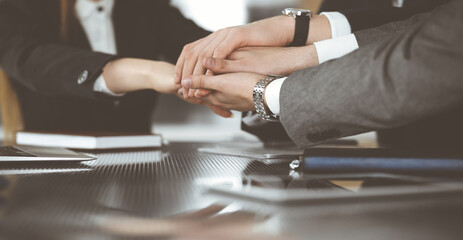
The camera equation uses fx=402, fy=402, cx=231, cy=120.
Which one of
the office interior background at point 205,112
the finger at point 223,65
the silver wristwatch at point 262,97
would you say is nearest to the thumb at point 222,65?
the finger at point 223,65

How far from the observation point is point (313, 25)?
952 millimetres

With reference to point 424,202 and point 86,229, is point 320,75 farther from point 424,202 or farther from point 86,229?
point 86,229

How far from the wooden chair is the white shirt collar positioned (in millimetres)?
363

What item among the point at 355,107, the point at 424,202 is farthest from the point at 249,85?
the point at 424,202

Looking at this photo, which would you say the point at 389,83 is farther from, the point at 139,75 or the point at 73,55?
the point at 73,55

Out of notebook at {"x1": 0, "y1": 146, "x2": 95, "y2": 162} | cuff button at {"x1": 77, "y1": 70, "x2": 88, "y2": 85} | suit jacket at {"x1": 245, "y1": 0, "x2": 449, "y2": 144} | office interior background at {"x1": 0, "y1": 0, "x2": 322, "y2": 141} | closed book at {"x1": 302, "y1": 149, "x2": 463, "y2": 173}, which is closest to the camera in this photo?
closed book at {"x1": 302, "y1": 149, "x2": 463, "y2": 173}

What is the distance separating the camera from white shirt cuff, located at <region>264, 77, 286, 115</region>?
70 centimetres

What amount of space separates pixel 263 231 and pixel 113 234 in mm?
101

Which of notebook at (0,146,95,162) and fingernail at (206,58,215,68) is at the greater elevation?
fingernail at (206,58,215,68)

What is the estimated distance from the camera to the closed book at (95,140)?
33.3 inches

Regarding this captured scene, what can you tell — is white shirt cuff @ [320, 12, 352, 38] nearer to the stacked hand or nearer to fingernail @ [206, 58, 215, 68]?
the stacked hand

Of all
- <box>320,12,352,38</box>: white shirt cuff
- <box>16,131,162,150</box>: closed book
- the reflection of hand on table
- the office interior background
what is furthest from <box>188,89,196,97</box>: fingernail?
the office interior background

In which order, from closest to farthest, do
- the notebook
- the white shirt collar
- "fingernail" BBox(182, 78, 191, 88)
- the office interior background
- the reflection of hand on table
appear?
the reflection of hand on table, the notebook, "fingernail" BBox(182, 78, 191, 88), the white shirt collar, the office interior background

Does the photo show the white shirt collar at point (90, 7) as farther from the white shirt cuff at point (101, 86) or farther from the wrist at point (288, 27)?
the wrist at point (288, 27)
